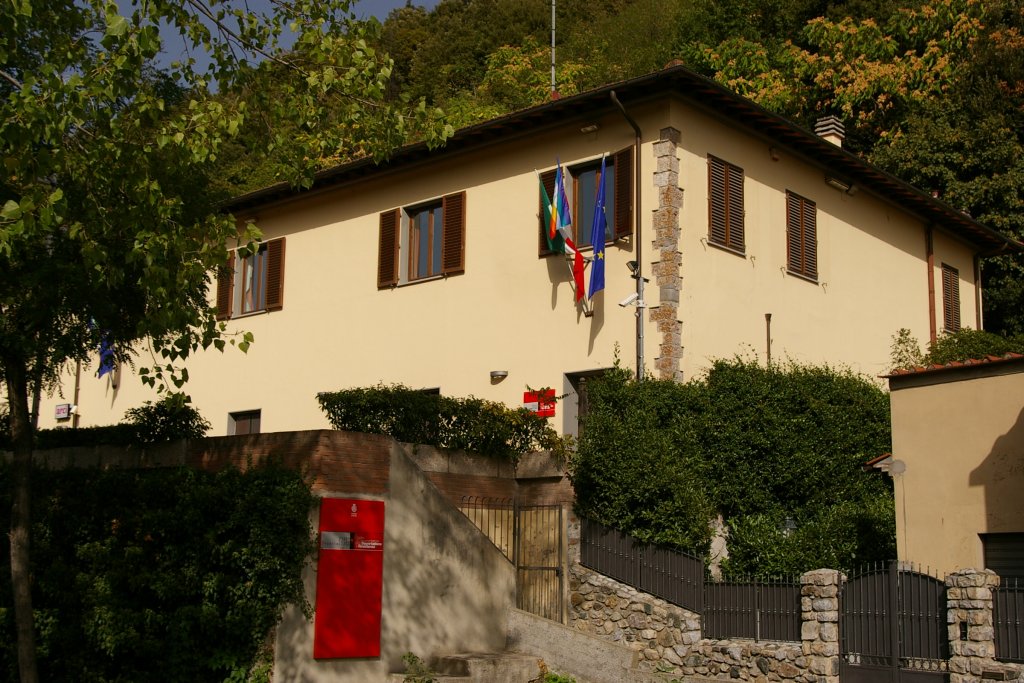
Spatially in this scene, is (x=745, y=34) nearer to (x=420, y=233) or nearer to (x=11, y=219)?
(x=420, y=233)

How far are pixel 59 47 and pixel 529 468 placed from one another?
26.5ft

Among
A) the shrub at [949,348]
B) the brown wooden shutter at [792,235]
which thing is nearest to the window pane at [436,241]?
the brown wooden shutter at [792,235]

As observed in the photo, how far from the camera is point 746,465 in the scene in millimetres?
17562

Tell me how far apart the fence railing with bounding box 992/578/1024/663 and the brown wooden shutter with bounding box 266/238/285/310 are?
14493 millimetres

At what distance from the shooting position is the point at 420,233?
71.4 feet

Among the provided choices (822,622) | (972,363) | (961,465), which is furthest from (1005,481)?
(822,622)

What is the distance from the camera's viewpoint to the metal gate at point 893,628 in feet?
44.5

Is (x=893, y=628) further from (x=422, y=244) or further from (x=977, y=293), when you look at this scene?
(x=977, y=293)

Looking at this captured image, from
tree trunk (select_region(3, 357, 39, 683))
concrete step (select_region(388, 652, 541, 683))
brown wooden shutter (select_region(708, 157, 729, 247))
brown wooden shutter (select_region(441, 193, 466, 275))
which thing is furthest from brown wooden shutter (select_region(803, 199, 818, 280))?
tree trunk (select_region(3, 357, 39, 683))

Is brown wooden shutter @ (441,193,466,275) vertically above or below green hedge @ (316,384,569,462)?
above

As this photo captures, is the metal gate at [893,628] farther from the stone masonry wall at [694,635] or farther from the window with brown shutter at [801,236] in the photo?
the window with brown shutter at [801,236]

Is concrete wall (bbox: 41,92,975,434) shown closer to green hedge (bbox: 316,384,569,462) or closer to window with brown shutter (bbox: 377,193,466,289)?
window with brown shutter (bbox: 377,193,466,289)

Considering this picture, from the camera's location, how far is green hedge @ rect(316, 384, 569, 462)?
52.2ft

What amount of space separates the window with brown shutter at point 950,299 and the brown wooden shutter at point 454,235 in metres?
10.2
